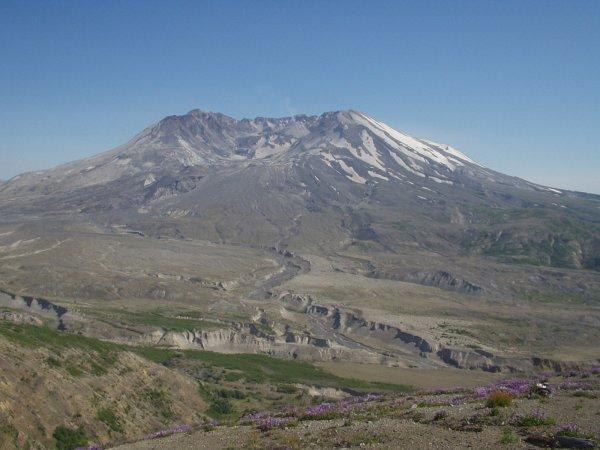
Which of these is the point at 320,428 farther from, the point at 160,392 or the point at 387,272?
the point at 387,272

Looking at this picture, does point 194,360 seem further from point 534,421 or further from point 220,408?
point 534,421

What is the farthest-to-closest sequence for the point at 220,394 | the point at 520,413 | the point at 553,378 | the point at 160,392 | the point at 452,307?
the point at 452,307 → the point at 220,394 → the point at 160,392 → the point at 553,378 → the point at 520,413

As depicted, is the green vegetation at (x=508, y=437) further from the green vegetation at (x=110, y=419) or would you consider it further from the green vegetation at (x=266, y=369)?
the green vegetation at (x=266, y=369)

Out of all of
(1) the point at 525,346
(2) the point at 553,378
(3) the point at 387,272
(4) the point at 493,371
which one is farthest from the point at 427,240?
(2) the point at 553,378

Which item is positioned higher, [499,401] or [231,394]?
[499,401]

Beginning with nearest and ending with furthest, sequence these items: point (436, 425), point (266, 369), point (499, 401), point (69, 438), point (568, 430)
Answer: point (568, 430), point (436, 425), point (499, 401), point (69, 438), point (266, 369)

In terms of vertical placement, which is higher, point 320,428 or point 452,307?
point 320,428

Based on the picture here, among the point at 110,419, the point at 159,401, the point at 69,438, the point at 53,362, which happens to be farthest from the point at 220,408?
the point at 69,438
